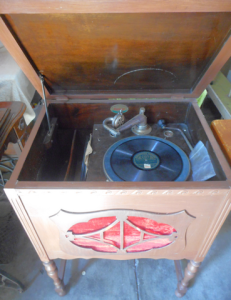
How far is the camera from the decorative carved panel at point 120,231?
81cm

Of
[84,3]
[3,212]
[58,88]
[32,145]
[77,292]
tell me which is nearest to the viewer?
[84,3]

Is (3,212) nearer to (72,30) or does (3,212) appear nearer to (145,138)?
(145,138)

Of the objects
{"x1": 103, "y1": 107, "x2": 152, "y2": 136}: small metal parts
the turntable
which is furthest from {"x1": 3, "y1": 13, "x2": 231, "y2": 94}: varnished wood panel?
the turntable

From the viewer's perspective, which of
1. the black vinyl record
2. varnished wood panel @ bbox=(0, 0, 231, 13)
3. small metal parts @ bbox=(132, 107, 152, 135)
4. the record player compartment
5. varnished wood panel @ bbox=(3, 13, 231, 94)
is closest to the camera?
varnished wood panel @ bbox=(0, 0, 231, 13)

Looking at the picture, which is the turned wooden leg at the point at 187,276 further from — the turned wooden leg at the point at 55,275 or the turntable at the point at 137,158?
the turned wooden leg at the point at 55,275

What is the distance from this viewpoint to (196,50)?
94 cm

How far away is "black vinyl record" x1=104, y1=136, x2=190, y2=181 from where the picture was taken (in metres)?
0.98

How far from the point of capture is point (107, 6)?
683 millimetres

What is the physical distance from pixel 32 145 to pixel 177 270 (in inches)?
44.3

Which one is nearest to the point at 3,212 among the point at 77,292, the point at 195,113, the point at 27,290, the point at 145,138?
the point at 27,290

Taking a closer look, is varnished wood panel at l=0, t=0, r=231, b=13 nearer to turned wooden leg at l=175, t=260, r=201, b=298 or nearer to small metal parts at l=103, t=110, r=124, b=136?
small metal parts at l=103, t=110, r=124, b=136

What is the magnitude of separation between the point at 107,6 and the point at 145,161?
26.0 inches

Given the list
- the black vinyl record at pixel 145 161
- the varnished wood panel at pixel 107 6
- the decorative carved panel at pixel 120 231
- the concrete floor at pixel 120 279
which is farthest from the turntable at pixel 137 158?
the concrete floor at pixel 120 279

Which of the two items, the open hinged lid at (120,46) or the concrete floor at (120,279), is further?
the concrete floor at (120,279)
